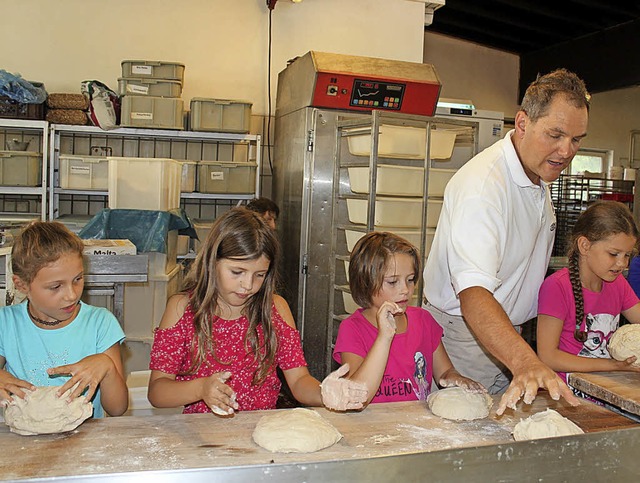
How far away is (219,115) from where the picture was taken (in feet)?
A: 14.6

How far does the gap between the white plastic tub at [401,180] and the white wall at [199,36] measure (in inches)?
68.9

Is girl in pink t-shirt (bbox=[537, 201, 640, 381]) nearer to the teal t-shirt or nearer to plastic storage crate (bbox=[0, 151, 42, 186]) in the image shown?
the teal t-shirt

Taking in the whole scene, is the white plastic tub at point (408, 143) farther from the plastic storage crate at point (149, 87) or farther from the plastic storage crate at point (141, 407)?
the plastic storage crate at point (141, 407)

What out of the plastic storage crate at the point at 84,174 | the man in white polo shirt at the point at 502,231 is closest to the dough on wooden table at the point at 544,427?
the man in white polo shirt at the point at 502,231

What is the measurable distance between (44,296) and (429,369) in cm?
104

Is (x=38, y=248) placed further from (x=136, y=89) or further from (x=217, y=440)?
(x=136, y=89)

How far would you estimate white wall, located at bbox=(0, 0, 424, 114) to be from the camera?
4609 mm

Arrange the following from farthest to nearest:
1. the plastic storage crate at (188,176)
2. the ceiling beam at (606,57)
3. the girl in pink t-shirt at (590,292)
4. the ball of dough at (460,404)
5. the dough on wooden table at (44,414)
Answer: the ceiling beam at (606,57)
the plastic storage crate at (188,176)
the girl in pink t-shirt at (590,292)
the ball of dough at (460,404)
the dough on wooden table at (44,414)

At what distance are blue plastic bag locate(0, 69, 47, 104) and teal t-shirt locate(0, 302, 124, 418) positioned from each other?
117 inches

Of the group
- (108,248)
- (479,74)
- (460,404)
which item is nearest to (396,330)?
(460,404)

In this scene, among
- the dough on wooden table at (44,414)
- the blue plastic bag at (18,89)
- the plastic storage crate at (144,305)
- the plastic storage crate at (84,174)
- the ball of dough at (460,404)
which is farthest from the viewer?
the plastic storage crate at (84,174)

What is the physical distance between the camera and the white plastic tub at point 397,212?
341cm

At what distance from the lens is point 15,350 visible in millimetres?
1584

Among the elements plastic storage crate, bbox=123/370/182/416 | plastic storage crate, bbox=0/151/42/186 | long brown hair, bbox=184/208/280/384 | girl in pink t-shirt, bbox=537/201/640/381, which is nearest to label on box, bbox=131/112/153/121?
plastic storage crate, bbox=0/151/42/186
